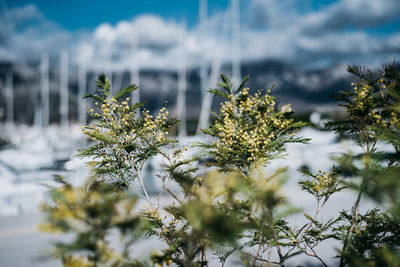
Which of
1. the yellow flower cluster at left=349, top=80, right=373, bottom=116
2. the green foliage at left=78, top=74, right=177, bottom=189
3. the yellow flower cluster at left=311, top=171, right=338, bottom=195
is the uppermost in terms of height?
the yellow flower cluster at left=349, top=80, right=373, bottom=116

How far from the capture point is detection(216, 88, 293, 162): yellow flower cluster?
284 cm

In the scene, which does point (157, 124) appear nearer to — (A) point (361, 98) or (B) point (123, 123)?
(B) point (123, 123)

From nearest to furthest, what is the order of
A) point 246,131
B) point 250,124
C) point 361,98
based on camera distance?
1. point 361,98
2. point 246,131
3. point 250,124

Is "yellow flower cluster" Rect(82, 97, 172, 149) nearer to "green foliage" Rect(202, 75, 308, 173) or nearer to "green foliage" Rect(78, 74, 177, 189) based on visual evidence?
"green foliage" Rect(78, 74, 177, 189)

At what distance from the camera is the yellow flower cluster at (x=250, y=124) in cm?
284

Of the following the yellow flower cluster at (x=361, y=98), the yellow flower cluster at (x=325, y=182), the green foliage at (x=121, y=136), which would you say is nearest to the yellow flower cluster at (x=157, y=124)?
the green foliage at (x=121, y=136)

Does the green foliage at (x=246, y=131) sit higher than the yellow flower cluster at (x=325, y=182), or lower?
higher

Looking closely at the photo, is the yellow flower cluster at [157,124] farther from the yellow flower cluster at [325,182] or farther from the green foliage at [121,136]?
the yellow flower cluster at [325,182]

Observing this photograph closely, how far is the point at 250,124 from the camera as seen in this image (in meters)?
3.11

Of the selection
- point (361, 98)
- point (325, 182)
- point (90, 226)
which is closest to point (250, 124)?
point (325, 182)

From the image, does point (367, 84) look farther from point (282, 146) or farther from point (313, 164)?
point (313, 164)

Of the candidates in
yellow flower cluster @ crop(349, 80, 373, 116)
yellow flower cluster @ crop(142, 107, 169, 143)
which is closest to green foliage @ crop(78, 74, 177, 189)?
yellow flower cluster @ crop(142, 107, 169, 143)

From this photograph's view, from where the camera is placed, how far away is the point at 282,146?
305 cm

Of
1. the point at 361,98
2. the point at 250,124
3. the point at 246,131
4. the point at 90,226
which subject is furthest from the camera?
the point at 250,124
